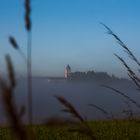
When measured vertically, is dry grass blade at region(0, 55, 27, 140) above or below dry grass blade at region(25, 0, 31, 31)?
below

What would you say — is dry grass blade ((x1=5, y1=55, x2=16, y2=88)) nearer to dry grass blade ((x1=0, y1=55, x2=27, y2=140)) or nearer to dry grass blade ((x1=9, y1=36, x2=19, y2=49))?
dry grass blade ((x1=0, y1=55, x2=27, y2=140))

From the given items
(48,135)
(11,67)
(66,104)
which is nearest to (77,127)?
(66,104)

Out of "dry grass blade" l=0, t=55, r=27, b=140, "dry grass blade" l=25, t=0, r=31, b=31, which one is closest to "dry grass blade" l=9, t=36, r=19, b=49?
"dry grass blade" l=25, t=0, r=31, b=31

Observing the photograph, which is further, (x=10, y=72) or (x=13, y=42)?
(x=13, y=42)

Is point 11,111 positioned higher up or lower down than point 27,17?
lower down

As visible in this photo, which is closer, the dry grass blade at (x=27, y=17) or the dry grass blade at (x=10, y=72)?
the dry grass blade at (x=10, y=72)

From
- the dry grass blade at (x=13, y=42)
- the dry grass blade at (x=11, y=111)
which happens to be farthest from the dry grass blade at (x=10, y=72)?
the dry grass blade at (x=13, y=42)

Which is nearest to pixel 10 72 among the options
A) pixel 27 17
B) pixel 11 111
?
pixel 11 111

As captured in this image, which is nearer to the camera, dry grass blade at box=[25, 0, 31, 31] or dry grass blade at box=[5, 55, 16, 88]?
dry grass blade at box=[5, 55, 16, 88]

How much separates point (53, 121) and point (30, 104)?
6.8 inches

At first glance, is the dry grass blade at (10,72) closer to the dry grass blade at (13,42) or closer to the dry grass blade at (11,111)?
the dry grass blade at (11,111)

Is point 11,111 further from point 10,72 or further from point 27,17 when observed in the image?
point 27,17

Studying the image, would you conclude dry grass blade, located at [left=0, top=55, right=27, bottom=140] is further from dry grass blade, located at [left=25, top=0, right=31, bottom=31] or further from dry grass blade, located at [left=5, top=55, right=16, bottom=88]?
dry grass blade, located at [left=25, top=0, right=31, bottom=31]

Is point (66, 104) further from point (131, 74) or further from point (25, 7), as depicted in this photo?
point (131, 74)
